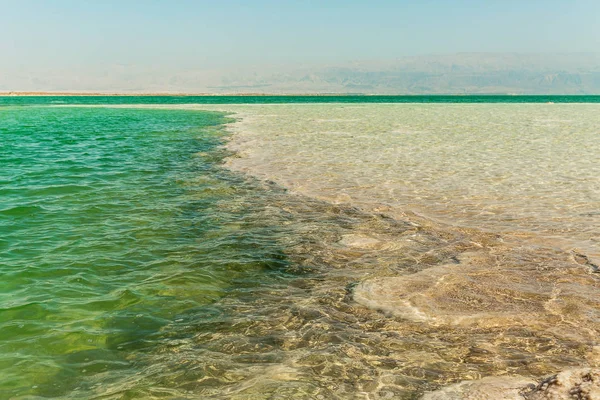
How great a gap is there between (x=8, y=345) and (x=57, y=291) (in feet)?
4.56

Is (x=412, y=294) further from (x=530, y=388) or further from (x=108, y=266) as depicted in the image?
(x=108, y=266)

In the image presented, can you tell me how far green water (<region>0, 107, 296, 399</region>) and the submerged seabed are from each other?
4 centimetres

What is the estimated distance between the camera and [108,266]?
24.1ft

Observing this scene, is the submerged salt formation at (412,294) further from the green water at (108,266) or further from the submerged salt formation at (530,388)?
the green water at (108,266)

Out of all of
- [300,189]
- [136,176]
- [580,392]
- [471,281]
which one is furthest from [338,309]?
[136,176]

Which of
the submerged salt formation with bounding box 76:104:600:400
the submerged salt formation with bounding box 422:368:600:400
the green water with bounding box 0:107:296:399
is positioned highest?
the submerged salt formation with bounding box 422:368:600:400

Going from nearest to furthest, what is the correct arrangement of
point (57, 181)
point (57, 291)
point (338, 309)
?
1. point (338, 309)
2. point (57, 291)
3. point (57, 181)

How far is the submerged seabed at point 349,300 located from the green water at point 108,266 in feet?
0.13

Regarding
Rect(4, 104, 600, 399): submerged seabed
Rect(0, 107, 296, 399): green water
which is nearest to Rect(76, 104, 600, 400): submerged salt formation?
Rect(4, 104, 600, 399): submerged seabed

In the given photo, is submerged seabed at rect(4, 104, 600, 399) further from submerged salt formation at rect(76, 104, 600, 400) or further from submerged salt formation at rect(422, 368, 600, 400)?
submerged salt formation at rect(422, 368, 600, 400)

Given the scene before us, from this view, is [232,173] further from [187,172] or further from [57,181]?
[57,181]

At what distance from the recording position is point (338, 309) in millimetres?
5793

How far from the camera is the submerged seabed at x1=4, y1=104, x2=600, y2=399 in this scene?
441 centimetres

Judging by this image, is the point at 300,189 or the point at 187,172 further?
the point at 187,172
